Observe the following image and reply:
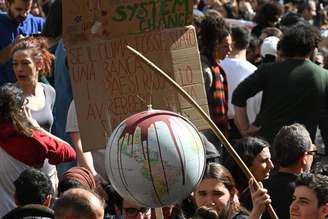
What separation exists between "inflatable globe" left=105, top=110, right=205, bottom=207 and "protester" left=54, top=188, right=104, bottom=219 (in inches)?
7.2

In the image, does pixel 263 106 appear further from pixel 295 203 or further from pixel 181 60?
pixel 295 203

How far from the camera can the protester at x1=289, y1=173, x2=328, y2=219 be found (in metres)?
6.33

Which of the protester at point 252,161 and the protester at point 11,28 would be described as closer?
the protester at point 252,161

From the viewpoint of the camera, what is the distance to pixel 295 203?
6.37 metres

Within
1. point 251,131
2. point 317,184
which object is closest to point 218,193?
point 317,184

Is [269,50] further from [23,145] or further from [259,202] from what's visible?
[259,202]

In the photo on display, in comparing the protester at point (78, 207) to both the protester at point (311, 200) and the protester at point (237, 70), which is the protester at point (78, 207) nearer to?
the protester at point (311, 200)

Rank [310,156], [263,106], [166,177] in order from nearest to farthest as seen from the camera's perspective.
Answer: [166,177], [310,156], [263,106]

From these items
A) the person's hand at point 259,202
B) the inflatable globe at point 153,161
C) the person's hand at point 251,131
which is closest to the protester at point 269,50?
the person's hand at point 251,131

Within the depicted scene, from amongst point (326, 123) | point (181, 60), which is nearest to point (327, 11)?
point (326, 123)

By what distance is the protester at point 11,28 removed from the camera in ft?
32.2

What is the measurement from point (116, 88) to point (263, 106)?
1998mm

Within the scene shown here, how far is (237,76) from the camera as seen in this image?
35.8ft

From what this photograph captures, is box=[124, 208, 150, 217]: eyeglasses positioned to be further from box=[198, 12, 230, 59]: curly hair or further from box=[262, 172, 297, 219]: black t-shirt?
box=[198, 12, 230, 59]: curly hair
